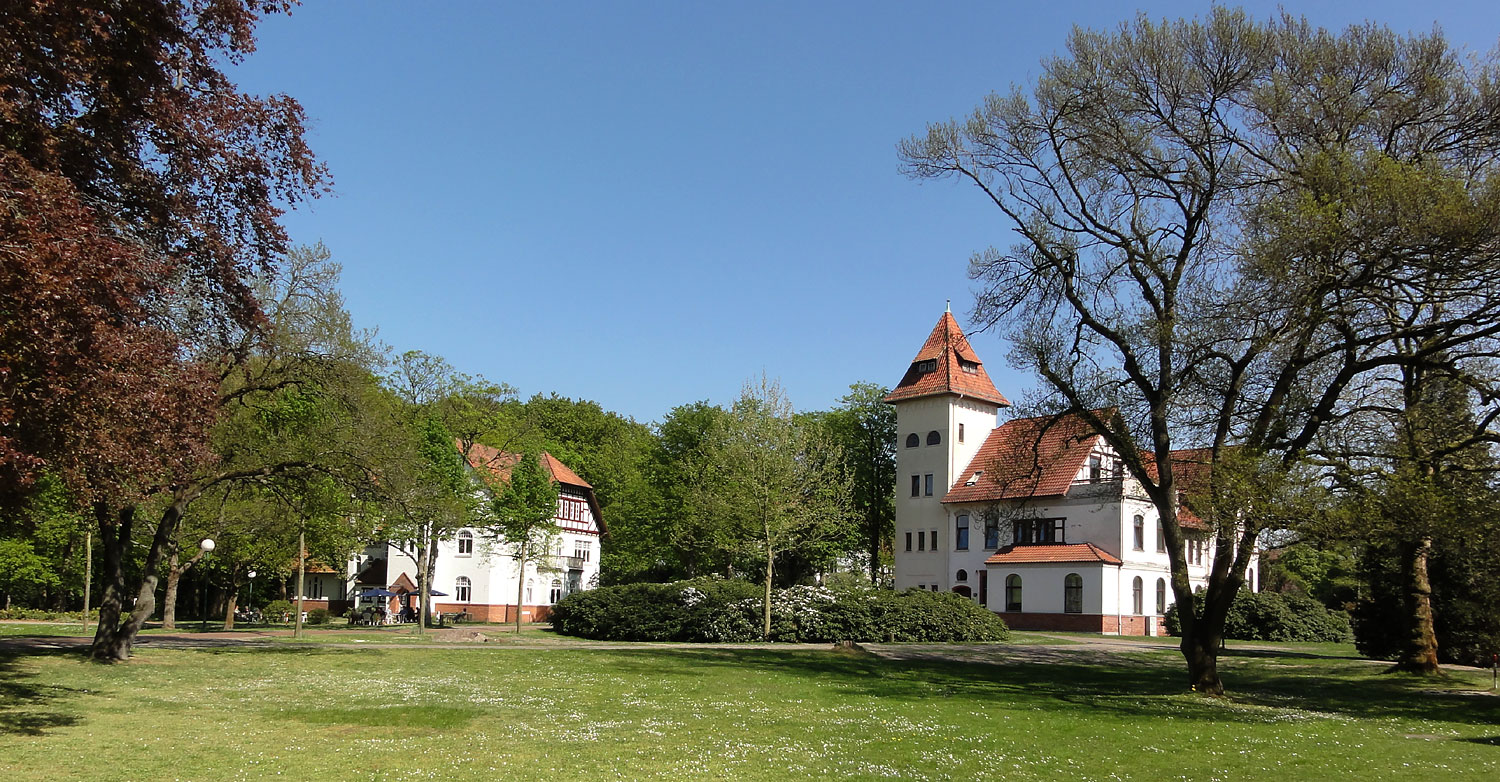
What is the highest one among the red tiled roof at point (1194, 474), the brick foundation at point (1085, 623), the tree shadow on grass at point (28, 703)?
the red tiled roof at point (1194, 474)

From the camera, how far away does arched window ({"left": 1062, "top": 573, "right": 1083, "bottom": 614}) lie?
5334cm

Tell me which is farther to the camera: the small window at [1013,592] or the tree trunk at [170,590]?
the small window at [1013,592]

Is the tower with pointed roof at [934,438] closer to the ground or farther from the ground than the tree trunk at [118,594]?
farther from the ground

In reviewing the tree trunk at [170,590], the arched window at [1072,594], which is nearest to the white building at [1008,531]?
the arched window at [1072,594]

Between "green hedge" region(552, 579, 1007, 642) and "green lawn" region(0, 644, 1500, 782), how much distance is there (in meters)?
10.0

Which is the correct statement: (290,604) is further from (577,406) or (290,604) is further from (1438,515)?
(1438,515)

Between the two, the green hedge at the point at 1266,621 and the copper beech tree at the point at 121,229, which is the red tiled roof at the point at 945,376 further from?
the copper beech tree at the point at 121,229

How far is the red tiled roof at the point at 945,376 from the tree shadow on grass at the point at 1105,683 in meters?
30.5

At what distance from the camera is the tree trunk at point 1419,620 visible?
26.9 metres

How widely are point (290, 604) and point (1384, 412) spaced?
182ft

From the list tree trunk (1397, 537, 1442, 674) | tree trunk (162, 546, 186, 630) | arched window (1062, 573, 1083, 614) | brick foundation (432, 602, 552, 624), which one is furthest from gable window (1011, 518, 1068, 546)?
tree trunk (162, 546, 186, 630)

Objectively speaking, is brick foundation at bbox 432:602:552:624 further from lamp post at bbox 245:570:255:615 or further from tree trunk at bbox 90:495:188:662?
tree trunk at bbox 90:495:188:662

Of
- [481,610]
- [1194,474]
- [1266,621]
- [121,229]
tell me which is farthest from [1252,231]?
[481,610]

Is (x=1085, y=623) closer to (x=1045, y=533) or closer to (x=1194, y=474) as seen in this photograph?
(x=1045, y=533)
